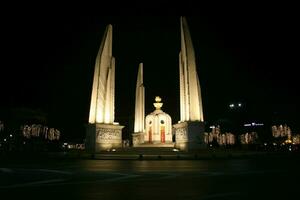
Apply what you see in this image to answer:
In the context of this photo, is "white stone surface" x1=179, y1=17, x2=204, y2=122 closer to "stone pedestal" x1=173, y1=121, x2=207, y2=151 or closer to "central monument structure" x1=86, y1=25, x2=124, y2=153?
"stone pedestal" x1=173, y1=121, x2=207, y2=151

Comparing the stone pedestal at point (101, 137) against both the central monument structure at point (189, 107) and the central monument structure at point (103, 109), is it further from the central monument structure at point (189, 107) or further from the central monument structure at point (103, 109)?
the central monument structure at point (189, 107)

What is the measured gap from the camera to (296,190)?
10.0m

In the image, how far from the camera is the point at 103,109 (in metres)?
42.4

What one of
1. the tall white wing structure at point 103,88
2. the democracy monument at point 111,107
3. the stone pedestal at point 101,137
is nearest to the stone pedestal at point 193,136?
the democracy monument at point 111,107

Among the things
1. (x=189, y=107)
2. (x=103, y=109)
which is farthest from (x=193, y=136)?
(x=103, y=109)

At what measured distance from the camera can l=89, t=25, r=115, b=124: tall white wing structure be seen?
41656mm

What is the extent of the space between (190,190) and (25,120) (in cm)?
5547

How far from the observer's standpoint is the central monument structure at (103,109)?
3997cm

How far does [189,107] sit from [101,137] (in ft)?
34.9

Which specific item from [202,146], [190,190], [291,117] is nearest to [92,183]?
[190,190]

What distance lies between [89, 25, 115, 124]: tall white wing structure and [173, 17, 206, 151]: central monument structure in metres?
8.79

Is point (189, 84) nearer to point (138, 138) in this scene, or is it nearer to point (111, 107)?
point (111, 107)

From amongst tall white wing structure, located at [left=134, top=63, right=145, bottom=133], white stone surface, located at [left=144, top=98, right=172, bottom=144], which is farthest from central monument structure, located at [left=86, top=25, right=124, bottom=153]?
tall white wing structure, located at [left=134, top=63, right=145, bottom=133]

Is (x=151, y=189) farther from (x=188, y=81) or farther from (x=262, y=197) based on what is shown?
(x=188, y=81)
